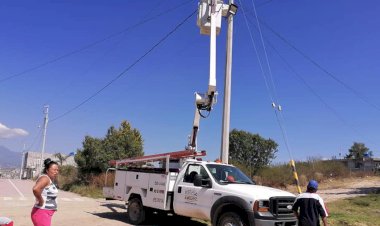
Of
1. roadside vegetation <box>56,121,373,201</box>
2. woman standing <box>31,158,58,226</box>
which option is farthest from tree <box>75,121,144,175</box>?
woman standing <box>31,158,58,226</box>

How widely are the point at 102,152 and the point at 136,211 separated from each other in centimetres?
1970

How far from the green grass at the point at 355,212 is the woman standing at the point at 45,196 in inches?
384

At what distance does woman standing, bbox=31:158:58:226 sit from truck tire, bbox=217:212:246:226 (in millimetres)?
4715

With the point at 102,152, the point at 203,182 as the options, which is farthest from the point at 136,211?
the point at 102,152

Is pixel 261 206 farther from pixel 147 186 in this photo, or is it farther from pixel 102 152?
pixel 102 152

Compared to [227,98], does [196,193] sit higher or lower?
lower

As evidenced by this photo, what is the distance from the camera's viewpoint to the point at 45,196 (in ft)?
22.6

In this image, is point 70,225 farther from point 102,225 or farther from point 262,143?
point 262,143

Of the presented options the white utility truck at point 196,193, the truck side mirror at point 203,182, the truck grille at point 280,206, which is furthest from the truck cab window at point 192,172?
the truck grille at point 280,206

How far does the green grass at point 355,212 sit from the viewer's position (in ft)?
45.8

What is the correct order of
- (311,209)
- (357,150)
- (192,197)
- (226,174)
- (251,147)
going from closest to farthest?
1. (311,209)
2. (192,197)
3. (226,174)
4. (251,147)
5. (357,150)

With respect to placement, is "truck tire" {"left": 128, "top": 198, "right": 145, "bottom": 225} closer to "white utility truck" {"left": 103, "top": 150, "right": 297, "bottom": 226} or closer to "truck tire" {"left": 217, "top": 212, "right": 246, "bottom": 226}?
"white utility truck" {"left": 103, "top": 150, "right": 297, "bottom": 226}

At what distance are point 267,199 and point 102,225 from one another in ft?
17.8

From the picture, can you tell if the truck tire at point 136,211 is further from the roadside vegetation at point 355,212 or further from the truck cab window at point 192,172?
the roadside vegetation at point 355,212
